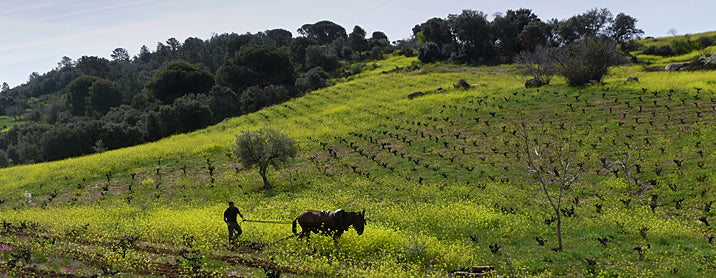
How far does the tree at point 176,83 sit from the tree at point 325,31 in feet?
273

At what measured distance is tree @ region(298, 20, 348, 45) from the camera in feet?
554

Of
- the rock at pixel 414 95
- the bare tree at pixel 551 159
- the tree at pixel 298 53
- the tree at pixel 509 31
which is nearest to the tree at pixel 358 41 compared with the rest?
the tree at pixel 298 53

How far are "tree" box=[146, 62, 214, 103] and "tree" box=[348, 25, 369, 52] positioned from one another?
64.6 meters

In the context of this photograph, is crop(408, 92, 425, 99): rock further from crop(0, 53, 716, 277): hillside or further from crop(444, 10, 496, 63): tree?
crop(444, 10, 496, 63): tree

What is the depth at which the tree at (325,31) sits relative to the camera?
169 meters

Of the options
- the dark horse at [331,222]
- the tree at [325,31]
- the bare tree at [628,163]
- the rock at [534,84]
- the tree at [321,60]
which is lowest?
the bare tree at [628,163]

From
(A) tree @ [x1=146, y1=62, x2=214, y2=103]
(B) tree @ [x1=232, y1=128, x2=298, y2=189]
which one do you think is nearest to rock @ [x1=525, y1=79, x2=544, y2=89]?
(B) tree @ [x1=232, y1=128, x2=298, y2=189]

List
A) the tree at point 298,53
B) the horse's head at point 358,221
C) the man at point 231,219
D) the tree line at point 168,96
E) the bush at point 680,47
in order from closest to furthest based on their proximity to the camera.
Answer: the horse's head at point 358,221
the man at point 231,219
the tree line at point 168,96
the bush at point 680,47
the tree at point 298,53

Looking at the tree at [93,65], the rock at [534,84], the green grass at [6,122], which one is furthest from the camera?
the tree at [93,65]

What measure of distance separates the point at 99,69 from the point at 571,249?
16939cm

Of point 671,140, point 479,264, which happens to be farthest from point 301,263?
point 671,140

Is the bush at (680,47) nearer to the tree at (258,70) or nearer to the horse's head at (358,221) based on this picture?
the tree at (258,70)

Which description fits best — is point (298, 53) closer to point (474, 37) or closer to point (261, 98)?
point (261, 98)

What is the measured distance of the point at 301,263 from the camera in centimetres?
1557
